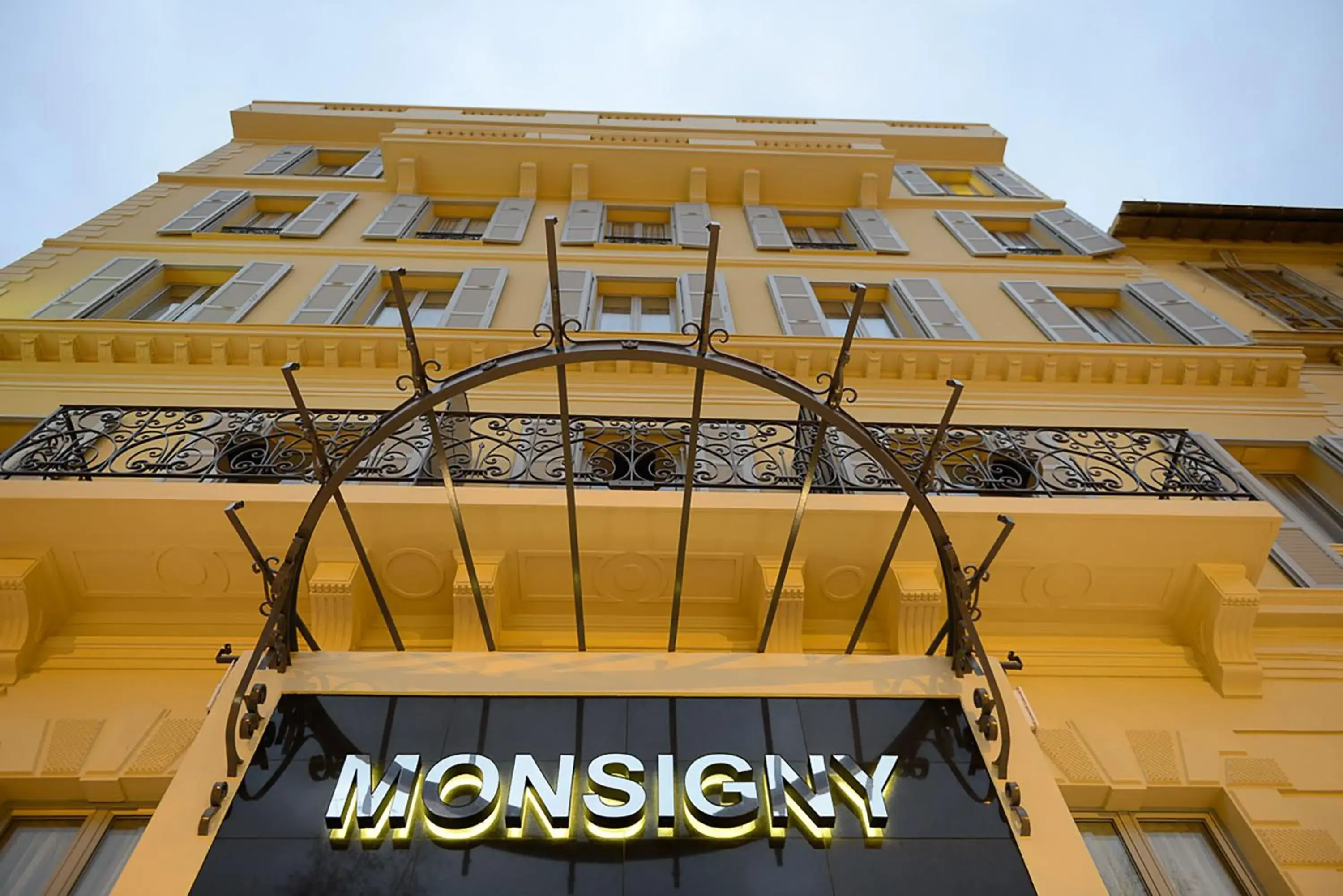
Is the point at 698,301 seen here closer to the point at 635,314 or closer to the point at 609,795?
the point at 635,314

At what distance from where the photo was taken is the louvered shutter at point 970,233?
1357cm

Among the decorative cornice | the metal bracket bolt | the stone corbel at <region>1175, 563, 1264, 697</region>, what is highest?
the decorative cornice

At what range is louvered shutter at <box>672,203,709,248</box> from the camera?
13.4 meters

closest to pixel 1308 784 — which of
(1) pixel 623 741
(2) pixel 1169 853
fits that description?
(2) pixel 1169 853

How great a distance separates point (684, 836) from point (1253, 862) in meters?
4.10

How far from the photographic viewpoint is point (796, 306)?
11297 mm

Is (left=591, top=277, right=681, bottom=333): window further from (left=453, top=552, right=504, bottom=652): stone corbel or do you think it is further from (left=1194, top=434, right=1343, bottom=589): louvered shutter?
(left=1194, top=434, right=1343, bottom=589): louvered shutter

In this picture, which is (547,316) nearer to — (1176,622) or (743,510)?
(743,510)

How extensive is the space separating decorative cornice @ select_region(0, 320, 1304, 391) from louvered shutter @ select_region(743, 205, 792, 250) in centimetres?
418

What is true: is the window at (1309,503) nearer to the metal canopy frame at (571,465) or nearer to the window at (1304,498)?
the window at (1304,498)

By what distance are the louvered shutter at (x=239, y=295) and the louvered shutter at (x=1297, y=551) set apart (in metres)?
12.0

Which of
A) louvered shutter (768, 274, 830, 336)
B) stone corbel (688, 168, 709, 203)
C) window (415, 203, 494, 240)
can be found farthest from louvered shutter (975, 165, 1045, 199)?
window (415, 203, 494, 240)

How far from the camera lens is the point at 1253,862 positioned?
4879 mm

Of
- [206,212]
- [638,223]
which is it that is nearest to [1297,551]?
[638,223]
